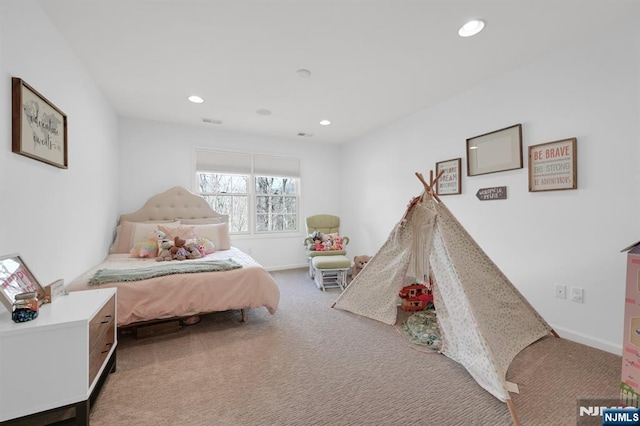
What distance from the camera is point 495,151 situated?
8.86 ft

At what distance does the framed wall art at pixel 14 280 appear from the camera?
127cm

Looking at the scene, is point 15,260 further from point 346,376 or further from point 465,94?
point 465,94

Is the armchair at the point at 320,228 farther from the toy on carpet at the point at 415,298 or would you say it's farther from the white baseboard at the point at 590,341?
the white baseboard at the point at 590,341

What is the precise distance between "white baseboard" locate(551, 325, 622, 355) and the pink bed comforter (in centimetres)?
256

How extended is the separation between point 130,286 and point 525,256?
11.5 feet

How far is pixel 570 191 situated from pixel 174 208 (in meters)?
4.68

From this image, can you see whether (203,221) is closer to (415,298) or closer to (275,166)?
(275,166)

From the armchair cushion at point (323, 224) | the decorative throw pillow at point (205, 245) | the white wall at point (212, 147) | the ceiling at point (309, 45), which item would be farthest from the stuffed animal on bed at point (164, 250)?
the armchair cushion at point (323, 224)

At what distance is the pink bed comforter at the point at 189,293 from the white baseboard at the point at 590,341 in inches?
101

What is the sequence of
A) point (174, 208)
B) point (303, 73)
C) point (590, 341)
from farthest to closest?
1. point (174, 208)
2. point (303, 73)
3. point (590, 341)

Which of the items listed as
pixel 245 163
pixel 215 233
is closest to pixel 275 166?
pixel 245 163

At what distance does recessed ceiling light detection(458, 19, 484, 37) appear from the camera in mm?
1893

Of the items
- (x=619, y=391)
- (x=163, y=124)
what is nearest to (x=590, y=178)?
(x=619, y=391)

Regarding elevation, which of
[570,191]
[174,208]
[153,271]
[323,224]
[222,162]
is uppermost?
[222,162]
